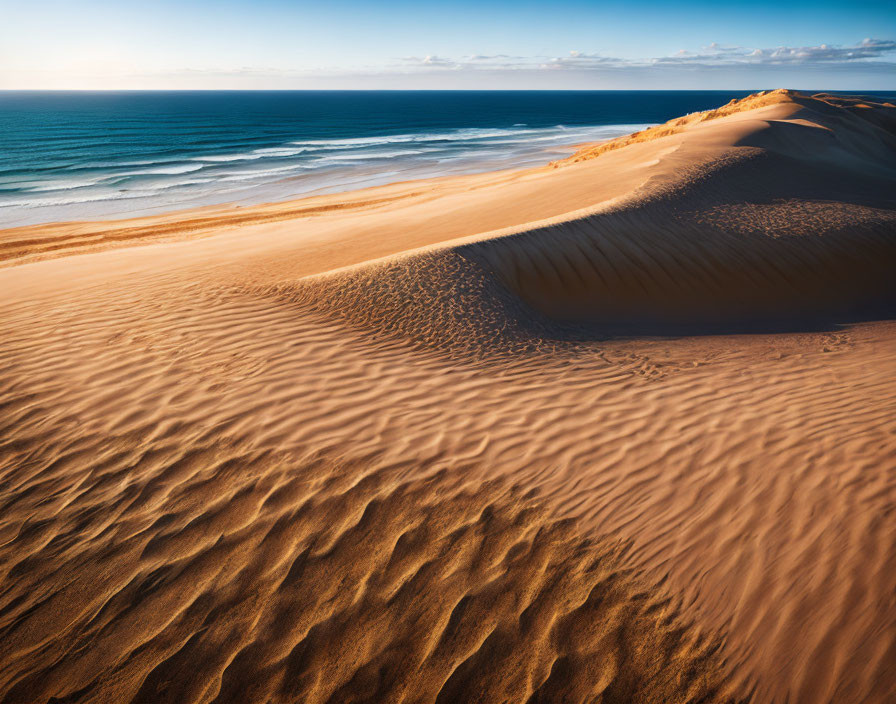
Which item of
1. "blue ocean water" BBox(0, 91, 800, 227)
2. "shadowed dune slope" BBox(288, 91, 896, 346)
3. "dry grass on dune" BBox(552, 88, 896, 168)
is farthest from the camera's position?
"blue ocean water" BBox(0, 91, 800, 227)

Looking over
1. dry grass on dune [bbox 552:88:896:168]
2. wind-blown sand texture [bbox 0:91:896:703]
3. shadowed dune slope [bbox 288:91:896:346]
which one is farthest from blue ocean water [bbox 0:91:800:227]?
wind-blown sand texture [bbox 0:91:896:703]

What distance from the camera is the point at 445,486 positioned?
378 centimetres

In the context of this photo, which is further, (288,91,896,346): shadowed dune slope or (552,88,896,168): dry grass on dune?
(552,88,896,168): dry grass on dune

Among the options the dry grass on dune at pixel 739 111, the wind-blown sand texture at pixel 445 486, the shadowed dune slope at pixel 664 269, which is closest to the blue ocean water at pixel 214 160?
the dry grass on dune at pixel 739 111

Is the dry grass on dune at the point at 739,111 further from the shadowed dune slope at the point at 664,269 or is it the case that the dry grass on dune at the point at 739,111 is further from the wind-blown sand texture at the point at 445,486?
the wind-blown sand texture at the point at 445,486

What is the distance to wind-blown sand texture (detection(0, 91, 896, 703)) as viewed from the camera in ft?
9.05

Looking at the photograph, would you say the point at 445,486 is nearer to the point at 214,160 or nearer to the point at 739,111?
the point at 739,111

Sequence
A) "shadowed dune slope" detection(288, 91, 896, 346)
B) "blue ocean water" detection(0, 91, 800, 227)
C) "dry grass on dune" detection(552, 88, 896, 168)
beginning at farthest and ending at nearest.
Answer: "blue ocean water" detection(0, 91, 800, 227) → "dry grass on dune" detection(552, 88, 896, 168) → "shadowed dune slope" detection(288, 91, 896, 346)

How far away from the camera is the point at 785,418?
4504mm

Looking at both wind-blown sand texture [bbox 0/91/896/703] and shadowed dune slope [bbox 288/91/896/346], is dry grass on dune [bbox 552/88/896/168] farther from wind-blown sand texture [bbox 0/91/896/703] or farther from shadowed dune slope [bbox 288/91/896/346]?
wind-blown sand texture [bbox 0/91/896/703]

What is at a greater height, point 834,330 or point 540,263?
point 540,263

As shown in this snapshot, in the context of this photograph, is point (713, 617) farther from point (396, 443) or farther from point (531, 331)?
point (531, 331)

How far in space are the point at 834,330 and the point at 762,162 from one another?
19.3ft

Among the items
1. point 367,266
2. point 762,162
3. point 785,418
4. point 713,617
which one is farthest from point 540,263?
point 762,162
